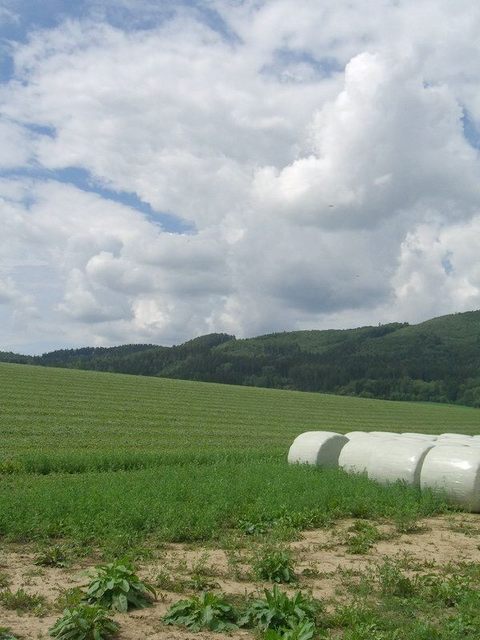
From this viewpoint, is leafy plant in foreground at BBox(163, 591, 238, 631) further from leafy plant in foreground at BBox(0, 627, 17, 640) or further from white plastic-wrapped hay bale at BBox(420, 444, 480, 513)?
white plastic-wrapped hay bale at BBox(420, 444, 480, 513)

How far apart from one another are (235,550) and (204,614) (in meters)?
2.73

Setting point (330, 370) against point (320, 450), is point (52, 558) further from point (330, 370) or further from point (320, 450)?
point (330, 370)

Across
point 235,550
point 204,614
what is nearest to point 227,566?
point 235,550

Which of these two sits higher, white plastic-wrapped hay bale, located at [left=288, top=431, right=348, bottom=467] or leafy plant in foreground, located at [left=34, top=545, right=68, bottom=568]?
white plastic-wrapped hay bale, located at [left=288, top=431, right=348, bottom=467]

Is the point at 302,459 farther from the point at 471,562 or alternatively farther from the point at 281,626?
the point at 281,626

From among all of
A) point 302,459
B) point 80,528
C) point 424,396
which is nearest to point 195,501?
point 80,528

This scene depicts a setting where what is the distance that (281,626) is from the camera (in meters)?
5.91

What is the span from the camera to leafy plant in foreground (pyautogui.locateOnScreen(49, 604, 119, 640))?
17.8 ft

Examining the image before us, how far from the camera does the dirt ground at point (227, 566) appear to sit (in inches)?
233

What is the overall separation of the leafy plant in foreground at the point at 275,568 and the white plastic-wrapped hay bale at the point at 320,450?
28.0 feet

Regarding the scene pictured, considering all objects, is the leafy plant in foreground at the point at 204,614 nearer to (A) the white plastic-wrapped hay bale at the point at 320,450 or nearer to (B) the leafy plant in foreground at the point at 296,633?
(B) the leafy plant in foreground at the point at 296,633

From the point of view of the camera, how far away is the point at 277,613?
5.96 metres

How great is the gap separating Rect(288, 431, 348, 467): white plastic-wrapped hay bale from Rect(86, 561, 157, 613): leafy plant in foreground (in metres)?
9.90

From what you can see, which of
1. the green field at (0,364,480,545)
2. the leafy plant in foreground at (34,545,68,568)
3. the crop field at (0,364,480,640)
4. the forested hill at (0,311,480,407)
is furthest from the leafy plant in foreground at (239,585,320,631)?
the forested hill at (0,311,480,407)
